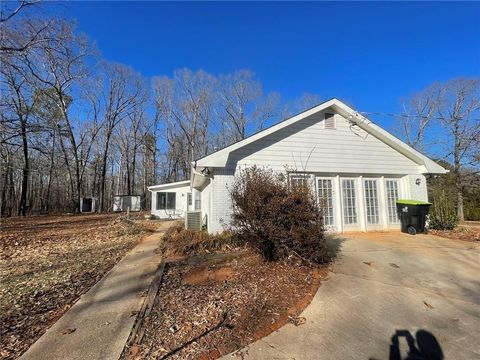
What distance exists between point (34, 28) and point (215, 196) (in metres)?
9.85

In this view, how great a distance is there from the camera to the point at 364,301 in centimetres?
427

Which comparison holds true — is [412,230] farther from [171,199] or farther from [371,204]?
[171,199]

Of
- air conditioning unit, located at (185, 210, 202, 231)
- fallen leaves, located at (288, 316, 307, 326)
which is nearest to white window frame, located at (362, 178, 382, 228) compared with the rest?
air conditioning unit, located at (185, 210, 202, 231)

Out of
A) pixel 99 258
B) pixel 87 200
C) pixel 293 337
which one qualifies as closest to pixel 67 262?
pixel 99 258

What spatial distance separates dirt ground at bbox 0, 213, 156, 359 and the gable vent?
8003 mm

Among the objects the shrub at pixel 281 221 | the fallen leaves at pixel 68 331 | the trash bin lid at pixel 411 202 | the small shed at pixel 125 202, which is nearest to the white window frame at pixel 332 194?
the trash bin lid at pixel 411 202

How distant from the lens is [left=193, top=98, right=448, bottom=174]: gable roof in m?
8.58

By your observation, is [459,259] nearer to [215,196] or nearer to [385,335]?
[385,335]

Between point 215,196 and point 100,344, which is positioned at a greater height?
point 215,196

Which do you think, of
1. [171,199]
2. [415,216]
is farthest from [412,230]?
[171,199]

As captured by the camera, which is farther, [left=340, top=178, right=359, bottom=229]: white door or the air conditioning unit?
the air conditioning unit

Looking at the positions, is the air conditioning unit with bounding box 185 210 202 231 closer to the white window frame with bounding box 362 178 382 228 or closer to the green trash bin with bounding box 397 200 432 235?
the white window frame with bounding box 362 178 382 228

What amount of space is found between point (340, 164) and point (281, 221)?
5.76 meters

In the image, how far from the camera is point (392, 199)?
10.9m
